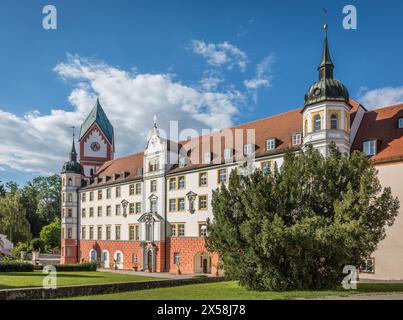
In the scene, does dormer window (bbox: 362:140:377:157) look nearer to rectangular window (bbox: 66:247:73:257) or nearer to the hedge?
the hedge

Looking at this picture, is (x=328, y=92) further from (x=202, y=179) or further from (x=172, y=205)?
(x=172, y=205)

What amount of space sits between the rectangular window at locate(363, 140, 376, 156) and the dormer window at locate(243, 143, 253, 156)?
920cm

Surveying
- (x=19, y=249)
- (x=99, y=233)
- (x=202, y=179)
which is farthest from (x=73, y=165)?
(x=202, y=179)

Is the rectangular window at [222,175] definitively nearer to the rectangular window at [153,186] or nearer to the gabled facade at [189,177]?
the gabled facade at [189,177]

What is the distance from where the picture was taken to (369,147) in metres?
30.8

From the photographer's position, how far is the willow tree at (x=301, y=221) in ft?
65.4

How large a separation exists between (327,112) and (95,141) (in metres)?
42.9

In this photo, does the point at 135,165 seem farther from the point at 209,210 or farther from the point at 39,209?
the point at 39,209

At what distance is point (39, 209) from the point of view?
92875 millimetres

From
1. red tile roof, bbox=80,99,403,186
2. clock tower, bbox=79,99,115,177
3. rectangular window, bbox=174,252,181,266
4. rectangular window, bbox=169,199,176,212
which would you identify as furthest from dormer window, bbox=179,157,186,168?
clock tower, bbox=79,99,115,177

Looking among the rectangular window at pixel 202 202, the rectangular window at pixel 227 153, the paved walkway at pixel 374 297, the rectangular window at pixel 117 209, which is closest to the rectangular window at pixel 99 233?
the rectangular window at pixel 117 209

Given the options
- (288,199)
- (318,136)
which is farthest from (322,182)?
(318,136)

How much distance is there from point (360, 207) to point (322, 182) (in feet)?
7.82
